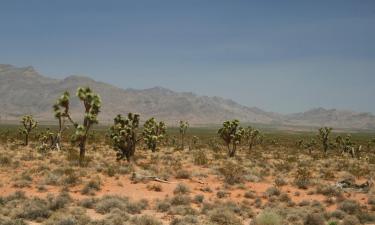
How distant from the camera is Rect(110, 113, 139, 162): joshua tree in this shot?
34.5 metres

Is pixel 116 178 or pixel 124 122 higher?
pixel 124 122

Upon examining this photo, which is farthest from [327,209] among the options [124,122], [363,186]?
[124,122]

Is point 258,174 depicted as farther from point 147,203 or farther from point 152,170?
point 147,203

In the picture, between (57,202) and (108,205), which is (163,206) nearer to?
(108,205)

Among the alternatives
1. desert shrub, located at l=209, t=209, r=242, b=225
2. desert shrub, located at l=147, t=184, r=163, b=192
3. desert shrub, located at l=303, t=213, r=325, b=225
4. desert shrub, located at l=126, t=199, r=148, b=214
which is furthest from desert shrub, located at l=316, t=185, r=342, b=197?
desert shrub, located at l=126, t=199, r=148, b=214

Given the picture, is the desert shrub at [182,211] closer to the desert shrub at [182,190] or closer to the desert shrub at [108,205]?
the desert shrub at [108,205]

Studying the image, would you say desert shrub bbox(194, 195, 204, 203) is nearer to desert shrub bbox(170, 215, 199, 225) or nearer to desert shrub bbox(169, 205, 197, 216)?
desert shrub bbox(169, 205, 197, 216)

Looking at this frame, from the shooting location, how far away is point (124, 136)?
3481 centimetres

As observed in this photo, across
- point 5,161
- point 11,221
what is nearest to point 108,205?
point 11,221

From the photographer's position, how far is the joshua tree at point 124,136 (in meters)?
34.5

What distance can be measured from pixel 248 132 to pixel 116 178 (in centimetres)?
3973

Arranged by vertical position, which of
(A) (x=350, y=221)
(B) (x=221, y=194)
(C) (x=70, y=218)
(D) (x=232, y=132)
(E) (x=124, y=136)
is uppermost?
(D) (x=232, y=132)

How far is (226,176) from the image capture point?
2697 centimetres

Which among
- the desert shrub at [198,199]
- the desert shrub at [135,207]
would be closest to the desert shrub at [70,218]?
the desert shrub at [135,207]
